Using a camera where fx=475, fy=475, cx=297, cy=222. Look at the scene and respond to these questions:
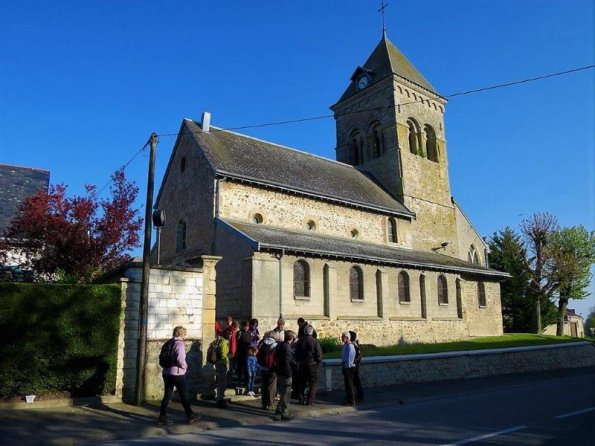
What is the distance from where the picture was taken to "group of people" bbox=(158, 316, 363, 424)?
8.98m

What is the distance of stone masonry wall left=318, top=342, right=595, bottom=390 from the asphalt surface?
1.05m

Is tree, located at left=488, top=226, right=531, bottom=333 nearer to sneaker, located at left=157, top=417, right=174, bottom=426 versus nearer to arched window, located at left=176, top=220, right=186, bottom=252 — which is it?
arched window, located at left=176, top=220, right=186, bottom=252

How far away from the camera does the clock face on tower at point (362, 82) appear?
33.4m

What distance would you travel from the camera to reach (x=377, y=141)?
32938mm

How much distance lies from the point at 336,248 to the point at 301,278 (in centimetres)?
233

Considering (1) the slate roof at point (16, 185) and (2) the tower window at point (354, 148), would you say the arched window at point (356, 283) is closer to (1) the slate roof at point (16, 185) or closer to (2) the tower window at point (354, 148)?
(2) the tower window at point (354, 148)

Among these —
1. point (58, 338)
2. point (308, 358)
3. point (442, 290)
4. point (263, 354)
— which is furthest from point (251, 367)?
point (442, 290)

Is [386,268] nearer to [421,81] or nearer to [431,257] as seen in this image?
[431,257]

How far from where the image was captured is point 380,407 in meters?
11.3

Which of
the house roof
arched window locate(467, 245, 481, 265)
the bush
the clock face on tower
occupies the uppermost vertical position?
the clock face on tower

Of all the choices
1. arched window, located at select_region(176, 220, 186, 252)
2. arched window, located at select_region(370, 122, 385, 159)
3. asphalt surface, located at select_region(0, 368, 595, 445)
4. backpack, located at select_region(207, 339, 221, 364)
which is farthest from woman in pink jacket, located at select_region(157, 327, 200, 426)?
arched window, located at select_region(370, 122, 385, 159)

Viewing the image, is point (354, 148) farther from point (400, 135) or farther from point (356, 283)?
point (356, 283)

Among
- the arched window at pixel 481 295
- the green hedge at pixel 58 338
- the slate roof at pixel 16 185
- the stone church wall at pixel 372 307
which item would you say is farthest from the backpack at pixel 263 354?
the slate roof at pixel 16 185

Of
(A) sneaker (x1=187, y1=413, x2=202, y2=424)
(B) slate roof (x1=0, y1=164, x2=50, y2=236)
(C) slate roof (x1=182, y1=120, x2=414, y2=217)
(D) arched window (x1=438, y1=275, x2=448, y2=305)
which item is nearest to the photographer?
(A) sneaker (x1=187, y1=413, x2=202, y2=424)
